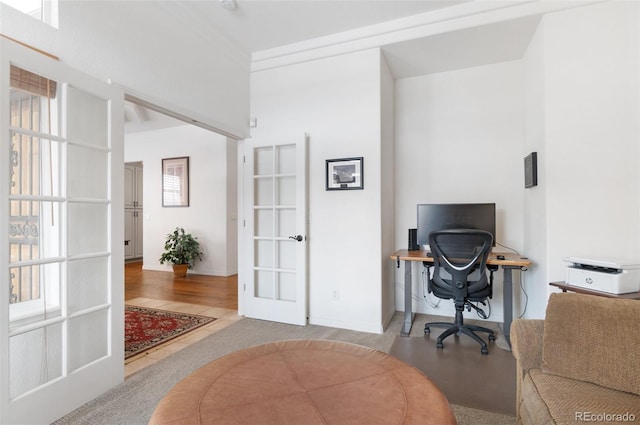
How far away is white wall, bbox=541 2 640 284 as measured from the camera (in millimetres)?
2359

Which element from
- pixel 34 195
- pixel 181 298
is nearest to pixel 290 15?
pixel 34 195

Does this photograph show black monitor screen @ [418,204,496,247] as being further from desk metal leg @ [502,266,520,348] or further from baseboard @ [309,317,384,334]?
baseboard @ [309,317,384,334]


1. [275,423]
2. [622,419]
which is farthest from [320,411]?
[622,419]

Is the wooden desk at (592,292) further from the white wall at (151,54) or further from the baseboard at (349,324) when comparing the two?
the white wall at (151,54)

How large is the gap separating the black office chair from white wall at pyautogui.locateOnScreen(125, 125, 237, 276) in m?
4.28

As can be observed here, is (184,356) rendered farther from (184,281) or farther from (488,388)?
(184,281)

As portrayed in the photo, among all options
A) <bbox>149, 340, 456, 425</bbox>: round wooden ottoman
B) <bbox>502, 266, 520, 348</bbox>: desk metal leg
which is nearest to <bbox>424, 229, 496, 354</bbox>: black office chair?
<bbox>502, 266, 520, 348</bbox>: desk metal leg

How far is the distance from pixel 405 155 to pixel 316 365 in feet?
9.91

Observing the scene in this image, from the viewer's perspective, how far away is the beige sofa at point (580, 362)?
111 centimetres

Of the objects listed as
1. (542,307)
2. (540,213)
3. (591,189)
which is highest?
(591,189)

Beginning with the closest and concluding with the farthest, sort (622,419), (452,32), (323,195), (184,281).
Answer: (622,419) → (452,32) → (323,195) → (184,281)

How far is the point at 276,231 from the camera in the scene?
3545mm

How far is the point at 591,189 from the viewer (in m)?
2.44

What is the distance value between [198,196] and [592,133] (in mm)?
5925
